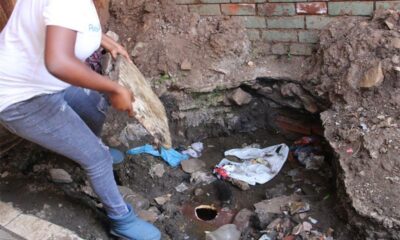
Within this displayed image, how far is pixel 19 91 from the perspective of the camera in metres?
2.08

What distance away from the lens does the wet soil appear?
2785 mm

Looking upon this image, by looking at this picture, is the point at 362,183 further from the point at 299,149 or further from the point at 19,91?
the point at 19,91

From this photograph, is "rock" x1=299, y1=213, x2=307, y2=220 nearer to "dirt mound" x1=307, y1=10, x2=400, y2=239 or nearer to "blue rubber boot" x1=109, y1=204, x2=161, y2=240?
"dirt mound" x1=307, y1=10, x2=400, y2=239

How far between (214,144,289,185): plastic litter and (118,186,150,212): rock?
631mm

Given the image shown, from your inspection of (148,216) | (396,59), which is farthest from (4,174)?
(396,59)

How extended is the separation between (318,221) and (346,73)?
3.54 feet

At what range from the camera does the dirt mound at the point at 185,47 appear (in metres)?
3.60

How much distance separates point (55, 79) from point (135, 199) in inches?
53.9

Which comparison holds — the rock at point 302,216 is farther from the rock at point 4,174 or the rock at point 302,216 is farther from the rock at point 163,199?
the rock at point 4,174

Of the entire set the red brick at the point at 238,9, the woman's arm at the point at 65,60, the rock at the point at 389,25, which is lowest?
the rock at the point at 389,25

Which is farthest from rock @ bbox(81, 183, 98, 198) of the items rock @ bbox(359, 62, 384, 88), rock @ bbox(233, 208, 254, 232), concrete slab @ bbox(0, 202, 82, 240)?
rock @ bbox(359, 62, 384, 88)

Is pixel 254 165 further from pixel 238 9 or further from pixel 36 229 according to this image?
pixel 36 229

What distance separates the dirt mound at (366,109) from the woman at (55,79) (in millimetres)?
1476

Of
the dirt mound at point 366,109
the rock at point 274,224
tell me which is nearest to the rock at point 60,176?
the rock at point 274,224
